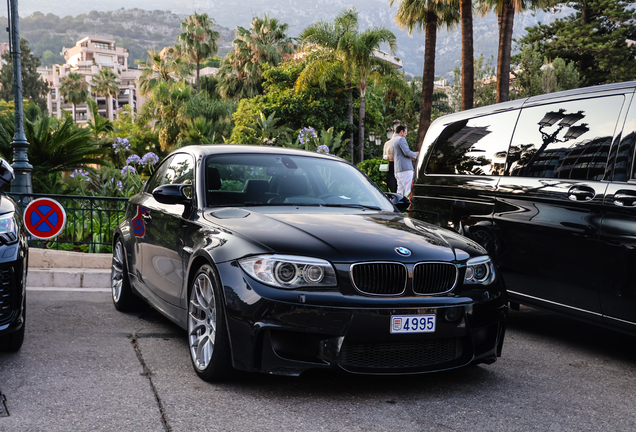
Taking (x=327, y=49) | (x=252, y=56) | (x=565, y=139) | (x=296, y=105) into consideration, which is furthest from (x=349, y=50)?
(x=565, y=139)

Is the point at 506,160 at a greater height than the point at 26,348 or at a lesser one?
greater

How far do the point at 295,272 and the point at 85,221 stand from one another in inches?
241

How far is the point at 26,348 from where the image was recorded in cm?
457

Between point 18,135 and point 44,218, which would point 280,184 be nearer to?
point 44,218

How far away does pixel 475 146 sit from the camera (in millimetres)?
5750

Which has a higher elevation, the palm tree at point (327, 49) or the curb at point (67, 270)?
the palm tree at point (327, 49)

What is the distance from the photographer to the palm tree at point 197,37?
61.3 meters

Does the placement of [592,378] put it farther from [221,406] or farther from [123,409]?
[123,409]

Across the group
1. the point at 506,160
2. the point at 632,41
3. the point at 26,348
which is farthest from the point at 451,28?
the point at 26,348

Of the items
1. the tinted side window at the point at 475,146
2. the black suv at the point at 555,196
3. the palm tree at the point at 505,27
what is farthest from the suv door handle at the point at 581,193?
the palm tree at the point at 505,27

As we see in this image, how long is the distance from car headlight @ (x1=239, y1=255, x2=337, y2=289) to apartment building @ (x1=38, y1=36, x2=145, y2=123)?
136285 mm

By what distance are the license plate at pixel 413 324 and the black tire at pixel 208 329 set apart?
0.95 m

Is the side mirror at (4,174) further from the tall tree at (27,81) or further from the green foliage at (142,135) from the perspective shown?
the tall tree at (27,81)

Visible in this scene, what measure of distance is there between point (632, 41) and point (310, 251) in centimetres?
4869
